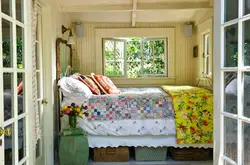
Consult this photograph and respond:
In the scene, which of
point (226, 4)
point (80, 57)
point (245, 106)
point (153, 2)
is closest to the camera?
point (245, 106)

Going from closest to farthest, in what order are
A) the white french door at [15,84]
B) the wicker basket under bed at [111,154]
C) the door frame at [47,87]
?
the white french door at [15,84] < the door frame at [47,87] < the wicker basket under bed at [111,154]

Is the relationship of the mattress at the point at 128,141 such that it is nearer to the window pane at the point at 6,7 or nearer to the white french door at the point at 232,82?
the white french door at the point at 232,82

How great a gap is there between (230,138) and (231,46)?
0.63 m

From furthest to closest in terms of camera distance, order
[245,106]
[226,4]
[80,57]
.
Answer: [80,57]
[226,4]
[245,106]

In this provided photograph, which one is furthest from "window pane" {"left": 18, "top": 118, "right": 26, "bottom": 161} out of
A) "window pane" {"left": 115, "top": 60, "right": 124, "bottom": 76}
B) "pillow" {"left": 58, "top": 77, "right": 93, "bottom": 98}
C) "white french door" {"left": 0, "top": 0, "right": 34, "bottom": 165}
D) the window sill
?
"window pane" {"left": 115, "top": 60, "right": 124, "bottom": 76}

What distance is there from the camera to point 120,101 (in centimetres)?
307

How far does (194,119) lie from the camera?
3041 millimetres

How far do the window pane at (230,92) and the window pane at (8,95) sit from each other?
1.42m

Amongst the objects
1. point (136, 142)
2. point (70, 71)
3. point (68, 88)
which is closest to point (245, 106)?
point (136, 142)

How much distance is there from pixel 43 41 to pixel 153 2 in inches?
68.8

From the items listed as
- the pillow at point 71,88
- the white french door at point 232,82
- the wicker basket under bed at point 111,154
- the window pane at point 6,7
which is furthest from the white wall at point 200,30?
the window pane at point 6,7

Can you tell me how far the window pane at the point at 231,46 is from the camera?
63.4 inches

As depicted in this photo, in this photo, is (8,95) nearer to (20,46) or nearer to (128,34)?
(20,46)

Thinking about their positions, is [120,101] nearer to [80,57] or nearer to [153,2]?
[153,2]
